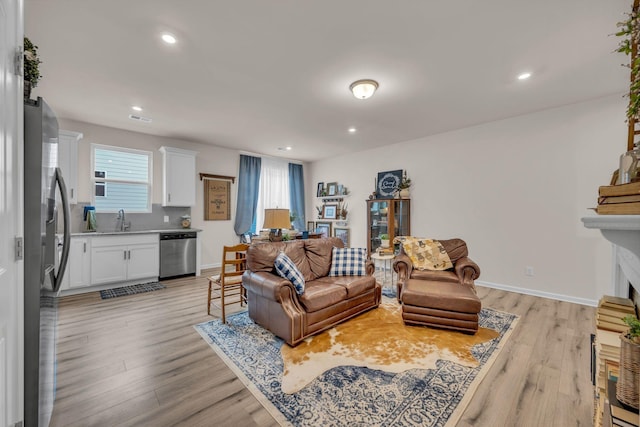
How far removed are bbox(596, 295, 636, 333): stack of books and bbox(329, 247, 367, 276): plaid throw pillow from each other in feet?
6.86

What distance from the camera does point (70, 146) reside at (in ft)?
13.0

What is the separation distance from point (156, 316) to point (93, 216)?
7.84 feet

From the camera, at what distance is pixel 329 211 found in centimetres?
674

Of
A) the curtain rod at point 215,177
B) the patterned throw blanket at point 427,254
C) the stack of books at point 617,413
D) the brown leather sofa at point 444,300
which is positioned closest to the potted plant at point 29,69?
the stack of books at point 617,413

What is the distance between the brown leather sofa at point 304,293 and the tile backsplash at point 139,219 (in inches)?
125

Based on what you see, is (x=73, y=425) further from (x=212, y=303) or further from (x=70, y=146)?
(x=70, y=146)

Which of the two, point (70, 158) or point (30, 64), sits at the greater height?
point (70, 158)

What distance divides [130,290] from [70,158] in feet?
7.21

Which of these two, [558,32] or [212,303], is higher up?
[558,32]

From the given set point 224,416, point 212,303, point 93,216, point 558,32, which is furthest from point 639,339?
point 93,216

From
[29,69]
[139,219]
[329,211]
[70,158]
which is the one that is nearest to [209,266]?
[139,219]

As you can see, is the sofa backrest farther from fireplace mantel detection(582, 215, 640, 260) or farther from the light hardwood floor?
fireplace mantel detection(582, 215, 640, 260)

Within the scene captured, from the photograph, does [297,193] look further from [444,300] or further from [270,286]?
[444,300]

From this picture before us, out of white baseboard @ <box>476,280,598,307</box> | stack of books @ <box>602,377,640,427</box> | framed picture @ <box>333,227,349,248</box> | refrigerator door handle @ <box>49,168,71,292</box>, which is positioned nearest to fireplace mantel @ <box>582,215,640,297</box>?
stack of books @ <box>602,377,640,427</box>
